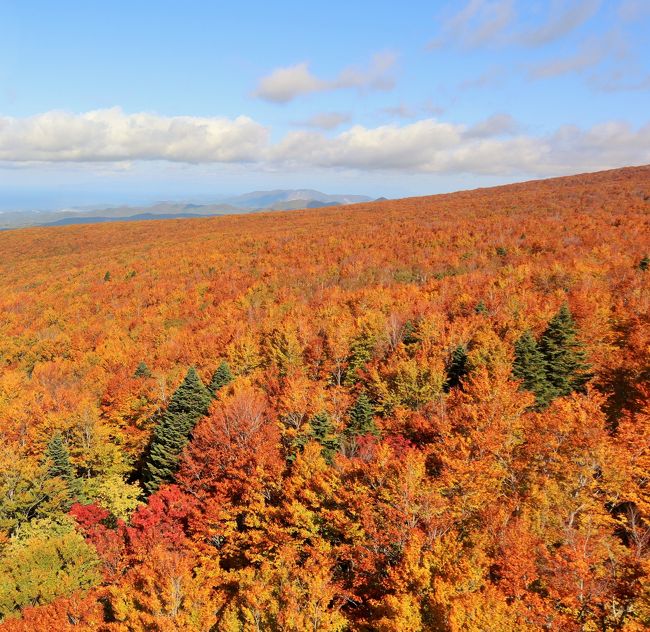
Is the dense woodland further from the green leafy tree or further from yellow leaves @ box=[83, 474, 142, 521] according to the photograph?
yellow leaves @ box=[83, 474, 142, 521]

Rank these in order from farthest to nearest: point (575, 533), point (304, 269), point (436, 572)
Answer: point (304, 269), point (575, 533), point (436, 572)

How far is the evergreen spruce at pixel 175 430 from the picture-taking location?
42125 millimetres

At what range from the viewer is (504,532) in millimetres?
20516

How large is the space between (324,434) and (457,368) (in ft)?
64.4

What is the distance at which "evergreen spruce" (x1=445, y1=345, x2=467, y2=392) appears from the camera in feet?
155

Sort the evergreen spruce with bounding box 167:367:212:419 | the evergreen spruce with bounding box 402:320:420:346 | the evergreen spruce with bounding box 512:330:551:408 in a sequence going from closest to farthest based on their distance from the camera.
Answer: the evergreen spruce with bounding box 512:330:551:408, the evergreen spruce with bounding box 167:367:212:419, the evergreen spruce with bounding box 402:320:420:346

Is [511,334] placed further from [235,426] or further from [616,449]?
[235,426]

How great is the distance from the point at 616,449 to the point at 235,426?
30622 millimetres

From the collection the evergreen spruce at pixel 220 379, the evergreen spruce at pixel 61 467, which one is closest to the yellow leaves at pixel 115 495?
the evergreen spruce at pixel 61 467

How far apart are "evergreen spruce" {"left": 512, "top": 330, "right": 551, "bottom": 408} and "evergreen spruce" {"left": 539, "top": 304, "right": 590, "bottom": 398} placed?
110 centimetres

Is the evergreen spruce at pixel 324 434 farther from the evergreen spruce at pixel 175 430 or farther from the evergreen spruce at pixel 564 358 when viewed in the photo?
the evergreen spruce at pixel 564 358

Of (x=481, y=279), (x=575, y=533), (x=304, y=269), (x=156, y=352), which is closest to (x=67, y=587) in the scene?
(x=575, y=533)

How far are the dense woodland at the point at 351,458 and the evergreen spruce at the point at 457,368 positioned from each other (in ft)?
0.99

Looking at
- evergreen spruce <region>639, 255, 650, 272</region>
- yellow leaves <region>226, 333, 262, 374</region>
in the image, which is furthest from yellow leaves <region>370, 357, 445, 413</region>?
evergreen spruce <region>639, 255, 650, 272</region>
